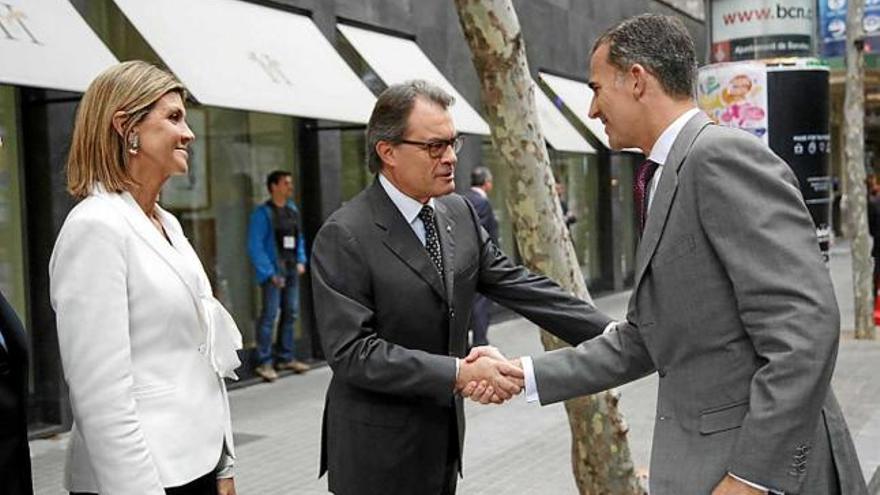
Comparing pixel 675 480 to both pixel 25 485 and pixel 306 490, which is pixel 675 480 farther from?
pixel 306 490

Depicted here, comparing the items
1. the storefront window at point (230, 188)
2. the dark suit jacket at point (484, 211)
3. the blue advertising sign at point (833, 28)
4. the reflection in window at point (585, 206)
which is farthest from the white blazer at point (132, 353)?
the reflection in window at point (585, 206)

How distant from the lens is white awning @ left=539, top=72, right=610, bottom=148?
53.5 ft

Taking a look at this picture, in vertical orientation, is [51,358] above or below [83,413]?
below

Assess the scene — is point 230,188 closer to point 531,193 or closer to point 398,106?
point 531,193

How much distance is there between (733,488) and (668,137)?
0.86 meters

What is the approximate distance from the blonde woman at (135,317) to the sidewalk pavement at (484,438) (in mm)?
4042

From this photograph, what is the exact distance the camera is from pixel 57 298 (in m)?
2.56

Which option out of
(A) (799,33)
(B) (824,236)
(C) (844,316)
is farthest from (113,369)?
(C) (844,316)

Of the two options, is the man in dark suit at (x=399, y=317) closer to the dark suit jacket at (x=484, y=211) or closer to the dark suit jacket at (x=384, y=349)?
the dark suit jacket at (x=384, y=349)

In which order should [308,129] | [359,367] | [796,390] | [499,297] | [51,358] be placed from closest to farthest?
1. [796,390]
2. [359,367]
3. [499,297]
4. [51,358]
5. [308,129]

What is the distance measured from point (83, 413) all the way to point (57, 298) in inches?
11.1

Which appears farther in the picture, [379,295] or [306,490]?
[306,490]

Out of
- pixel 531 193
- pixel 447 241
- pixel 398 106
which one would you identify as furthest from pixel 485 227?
pixel 398 106

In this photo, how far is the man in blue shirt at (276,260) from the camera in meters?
10.4
